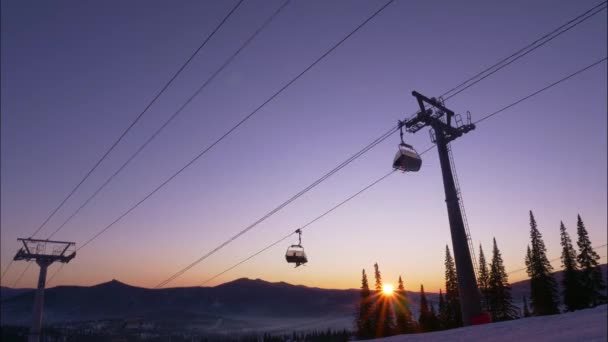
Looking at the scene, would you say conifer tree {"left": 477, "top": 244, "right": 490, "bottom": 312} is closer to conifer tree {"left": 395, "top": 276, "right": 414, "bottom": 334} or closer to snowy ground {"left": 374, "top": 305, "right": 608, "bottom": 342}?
conifer tree {"left": 395, "top": 276, "right": 414, "bottom": 334}

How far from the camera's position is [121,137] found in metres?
22.0

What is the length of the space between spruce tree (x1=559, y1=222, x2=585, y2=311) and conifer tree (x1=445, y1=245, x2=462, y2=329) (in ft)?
55.1

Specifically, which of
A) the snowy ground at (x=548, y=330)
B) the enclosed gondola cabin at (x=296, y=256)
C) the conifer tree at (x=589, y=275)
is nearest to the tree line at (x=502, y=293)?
the conifer tree at (x=589, y=275)

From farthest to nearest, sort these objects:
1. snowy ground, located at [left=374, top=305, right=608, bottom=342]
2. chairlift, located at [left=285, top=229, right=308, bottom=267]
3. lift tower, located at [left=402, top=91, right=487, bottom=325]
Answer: chairlift, located at [left=285, top=229, right=308, bottom=267] < lift tower, located at [left=402, top=91, right=487, bottom=325] < snowy ground, located at [left=374, top=305, right=608, bottom=342]

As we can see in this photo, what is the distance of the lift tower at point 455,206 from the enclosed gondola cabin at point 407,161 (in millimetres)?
1103

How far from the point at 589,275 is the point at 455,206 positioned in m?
57.9

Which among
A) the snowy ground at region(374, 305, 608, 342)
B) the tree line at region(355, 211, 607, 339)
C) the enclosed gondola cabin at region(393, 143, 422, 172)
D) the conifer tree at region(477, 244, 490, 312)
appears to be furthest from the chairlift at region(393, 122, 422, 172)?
the conifer tree at region(477, 244, 490, 312)

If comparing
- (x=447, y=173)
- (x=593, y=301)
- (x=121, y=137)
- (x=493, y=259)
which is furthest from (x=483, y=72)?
(x=493, y=259)

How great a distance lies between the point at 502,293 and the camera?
7319 centimetres

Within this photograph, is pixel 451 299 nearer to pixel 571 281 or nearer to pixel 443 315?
pixel 443 315

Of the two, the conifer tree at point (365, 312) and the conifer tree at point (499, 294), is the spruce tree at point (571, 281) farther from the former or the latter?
the conifer tree at point (365, 312)

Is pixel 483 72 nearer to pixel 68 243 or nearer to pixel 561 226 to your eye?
pixel 68 243

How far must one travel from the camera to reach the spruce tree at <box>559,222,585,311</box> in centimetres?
6028

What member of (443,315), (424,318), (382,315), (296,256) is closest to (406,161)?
(296,256)
